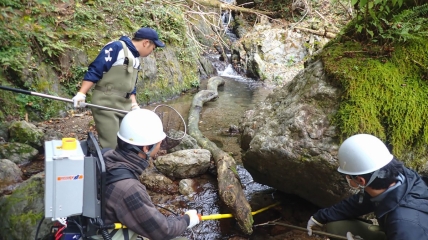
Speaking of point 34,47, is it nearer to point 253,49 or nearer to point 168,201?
Result: point 168,201

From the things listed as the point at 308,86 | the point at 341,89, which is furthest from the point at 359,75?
the point at 308,86

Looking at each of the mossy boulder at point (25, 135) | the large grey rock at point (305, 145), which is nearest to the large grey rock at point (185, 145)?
the large grey rock at point (305, 145)

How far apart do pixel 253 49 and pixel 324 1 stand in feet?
22.9

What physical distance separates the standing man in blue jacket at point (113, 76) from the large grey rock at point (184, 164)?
126 cm

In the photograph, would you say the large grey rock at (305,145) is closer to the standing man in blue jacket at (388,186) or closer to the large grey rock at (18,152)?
the standing man in blue jacket at (388,186)

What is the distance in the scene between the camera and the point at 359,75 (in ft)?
13.8

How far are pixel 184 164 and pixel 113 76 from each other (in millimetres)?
2027

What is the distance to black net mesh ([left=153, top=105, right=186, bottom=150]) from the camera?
6.95 metres

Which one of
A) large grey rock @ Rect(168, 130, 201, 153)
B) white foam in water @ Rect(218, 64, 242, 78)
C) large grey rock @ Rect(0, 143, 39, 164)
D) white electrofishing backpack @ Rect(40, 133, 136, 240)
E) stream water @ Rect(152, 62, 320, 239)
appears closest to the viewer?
white electrofishing backpack @ Rect(40, 133, 136, 240)

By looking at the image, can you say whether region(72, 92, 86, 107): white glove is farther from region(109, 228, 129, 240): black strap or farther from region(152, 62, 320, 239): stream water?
region(109, 228, 129, 240): black strap

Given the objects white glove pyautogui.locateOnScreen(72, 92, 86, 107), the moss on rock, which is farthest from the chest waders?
the moss on rock

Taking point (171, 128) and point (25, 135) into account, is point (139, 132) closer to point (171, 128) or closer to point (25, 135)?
point (25, 135)

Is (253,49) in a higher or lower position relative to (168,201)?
higher

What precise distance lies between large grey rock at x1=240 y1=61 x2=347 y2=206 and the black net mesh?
206cm
